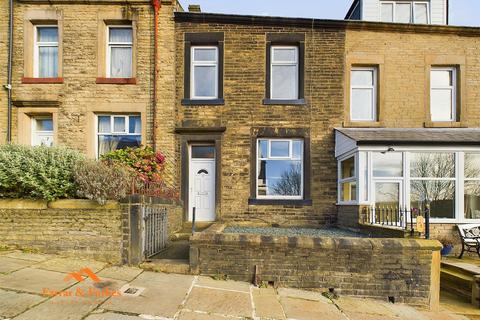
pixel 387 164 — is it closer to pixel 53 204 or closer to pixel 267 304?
pixel 267 304

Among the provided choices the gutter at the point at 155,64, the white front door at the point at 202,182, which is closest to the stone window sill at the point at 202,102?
the gutter at the point at 155,64

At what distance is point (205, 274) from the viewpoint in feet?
19.6

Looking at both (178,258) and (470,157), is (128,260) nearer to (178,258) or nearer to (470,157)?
(178,258)

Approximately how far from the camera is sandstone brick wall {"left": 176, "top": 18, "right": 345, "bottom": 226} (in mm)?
10656

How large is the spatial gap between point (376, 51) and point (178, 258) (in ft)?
28.7

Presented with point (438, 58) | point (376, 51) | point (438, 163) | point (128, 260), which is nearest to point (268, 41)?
point (376, 51)

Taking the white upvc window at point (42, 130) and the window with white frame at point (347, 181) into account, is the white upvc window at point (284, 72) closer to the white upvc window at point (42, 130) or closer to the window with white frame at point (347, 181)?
the window with white frame at point (347, 181)

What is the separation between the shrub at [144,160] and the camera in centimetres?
953

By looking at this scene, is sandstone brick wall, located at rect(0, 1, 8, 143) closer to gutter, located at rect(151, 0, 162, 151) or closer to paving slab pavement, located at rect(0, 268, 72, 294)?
gutter, located at rect(151, 0, 162, 151)

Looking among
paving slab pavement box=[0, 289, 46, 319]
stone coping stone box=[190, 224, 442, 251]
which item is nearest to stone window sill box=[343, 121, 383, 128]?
stone coping stone box=[190, 224, 442, 251]

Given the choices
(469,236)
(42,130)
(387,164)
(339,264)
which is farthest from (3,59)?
(469,236)

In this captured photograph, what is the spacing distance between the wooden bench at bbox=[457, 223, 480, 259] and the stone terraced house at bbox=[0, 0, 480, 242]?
2971 millimetres

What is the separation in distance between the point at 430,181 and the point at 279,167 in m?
4.25

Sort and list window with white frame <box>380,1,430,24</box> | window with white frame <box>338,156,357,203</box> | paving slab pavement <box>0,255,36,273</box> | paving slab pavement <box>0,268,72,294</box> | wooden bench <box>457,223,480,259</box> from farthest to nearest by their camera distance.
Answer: window with white frame <box>380,1,430,24</box> → window with white frame <box>338,156,357,203</box> → wooden bench <box>457,223,480,259</box> → paving slab pavement <box>0,255,36,273</box> → paving slab pavement <box>0,268,72,294</box>
